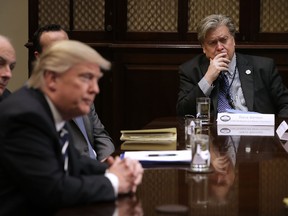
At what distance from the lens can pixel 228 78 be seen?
409 centimetres

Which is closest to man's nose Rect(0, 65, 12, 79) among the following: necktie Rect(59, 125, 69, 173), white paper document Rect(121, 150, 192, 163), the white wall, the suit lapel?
white paper document Rect(121, 150, 192, 163)

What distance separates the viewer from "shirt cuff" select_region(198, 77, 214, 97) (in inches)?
155

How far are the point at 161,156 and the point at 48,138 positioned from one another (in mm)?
771

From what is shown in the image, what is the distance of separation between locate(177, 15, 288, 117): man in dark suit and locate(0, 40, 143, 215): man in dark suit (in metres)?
2.21

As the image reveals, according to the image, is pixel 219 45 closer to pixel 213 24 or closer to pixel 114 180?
pixel 213 24

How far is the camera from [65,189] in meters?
1.68

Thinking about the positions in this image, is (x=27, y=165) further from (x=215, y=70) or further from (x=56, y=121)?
(x=215, y=70)

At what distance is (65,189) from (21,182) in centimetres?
12

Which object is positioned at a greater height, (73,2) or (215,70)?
(73,2)

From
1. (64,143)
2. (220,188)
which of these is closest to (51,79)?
(64,143)

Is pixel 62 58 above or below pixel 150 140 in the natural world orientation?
above

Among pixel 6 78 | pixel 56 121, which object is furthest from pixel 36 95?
pixel 6 78

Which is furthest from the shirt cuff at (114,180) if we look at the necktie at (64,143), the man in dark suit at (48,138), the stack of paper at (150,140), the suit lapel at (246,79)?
the suit lapel at (246,79)

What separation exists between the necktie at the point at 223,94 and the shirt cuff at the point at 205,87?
10 centimetres
